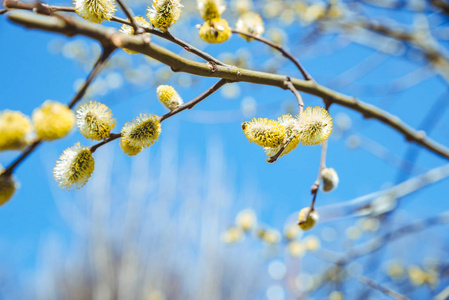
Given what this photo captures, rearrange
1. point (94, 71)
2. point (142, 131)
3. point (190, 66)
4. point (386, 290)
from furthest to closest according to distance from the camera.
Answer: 1. point (386, 290)
2. point (142, 131)
3. point (190, 66)
4. point (94, 71)

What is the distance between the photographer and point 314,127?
27.0 inches

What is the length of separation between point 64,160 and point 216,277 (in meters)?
5.33

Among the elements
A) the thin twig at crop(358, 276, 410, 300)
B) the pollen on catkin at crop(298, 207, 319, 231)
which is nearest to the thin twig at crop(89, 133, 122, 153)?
the pollen on catkin at crop(298, 207, 319, 231)

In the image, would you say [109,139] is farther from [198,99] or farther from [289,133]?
[289,133]

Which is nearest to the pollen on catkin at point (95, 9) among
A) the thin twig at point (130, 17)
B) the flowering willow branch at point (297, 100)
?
the thin twig at point (130, 17)

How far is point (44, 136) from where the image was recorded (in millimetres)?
459

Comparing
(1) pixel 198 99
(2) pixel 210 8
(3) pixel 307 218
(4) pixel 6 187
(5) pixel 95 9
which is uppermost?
(2) pixel 210 8

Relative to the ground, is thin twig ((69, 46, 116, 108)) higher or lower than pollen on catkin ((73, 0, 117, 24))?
lower

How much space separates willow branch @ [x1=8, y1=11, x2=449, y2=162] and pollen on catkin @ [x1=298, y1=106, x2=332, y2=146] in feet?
0.29

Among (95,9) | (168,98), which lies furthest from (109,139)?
(95,9)

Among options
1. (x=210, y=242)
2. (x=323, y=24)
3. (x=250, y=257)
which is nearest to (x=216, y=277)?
(x=210, y=242)

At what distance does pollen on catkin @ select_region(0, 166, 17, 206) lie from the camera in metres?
0.54

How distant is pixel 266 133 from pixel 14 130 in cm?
41

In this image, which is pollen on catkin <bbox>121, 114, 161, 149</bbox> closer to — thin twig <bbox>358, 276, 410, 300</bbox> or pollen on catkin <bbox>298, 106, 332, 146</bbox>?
pollen on catkin <bbox>298, 106, 332, 146</bbox>
